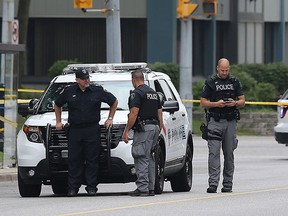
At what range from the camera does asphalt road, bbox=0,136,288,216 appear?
1431 centimetres

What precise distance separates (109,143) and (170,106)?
3.94 feet

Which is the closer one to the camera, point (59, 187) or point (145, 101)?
point (145, 101)

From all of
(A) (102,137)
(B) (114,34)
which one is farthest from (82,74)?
(B) (114,34)

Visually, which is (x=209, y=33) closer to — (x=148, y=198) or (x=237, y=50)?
(x=237, y=50)

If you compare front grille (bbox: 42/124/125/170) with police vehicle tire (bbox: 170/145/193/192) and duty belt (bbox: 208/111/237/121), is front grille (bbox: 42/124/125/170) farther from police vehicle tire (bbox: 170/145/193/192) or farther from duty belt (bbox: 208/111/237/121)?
police vehicle tire (bbox: 170/145/193/192)

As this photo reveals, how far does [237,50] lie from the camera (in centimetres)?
5078

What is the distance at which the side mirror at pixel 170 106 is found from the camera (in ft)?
57.0

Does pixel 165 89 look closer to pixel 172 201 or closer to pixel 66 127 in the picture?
pixel 66 127

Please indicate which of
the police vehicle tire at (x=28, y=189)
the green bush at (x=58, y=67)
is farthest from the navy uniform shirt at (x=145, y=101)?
the green bush at (x=58, y=67)

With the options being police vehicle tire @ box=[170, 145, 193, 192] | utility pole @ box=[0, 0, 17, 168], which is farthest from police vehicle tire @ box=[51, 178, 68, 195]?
utility pole @ box=[0, 0, 17, 168]

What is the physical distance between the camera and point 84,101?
16.7 meters

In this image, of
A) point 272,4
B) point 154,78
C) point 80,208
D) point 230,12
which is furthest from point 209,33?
Result: point 80,208

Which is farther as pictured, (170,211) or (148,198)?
(148,198)

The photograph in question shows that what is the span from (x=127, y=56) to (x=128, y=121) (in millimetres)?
30780
